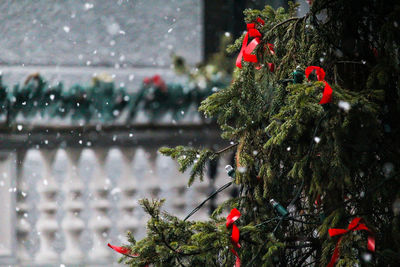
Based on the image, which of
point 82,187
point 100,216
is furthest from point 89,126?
point 100,216

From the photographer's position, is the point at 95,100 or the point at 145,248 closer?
the point at 145,248

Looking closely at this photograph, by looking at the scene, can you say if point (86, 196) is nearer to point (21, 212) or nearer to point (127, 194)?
point (127, 194)

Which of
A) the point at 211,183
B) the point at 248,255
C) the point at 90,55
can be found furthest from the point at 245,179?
the point at 90,55

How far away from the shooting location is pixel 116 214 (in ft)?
7.95

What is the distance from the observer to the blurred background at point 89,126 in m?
2.37

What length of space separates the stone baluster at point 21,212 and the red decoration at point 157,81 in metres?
0.64

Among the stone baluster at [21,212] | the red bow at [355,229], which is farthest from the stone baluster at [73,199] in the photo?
the red bow at [355,229]

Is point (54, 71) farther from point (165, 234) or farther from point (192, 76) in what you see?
point (165, 234)

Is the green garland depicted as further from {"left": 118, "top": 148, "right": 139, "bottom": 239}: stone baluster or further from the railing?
{"left": 118, "top": 148, "right": 139, "bottom": 239}: stone baluster

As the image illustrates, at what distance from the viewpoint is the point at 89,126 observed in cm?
240

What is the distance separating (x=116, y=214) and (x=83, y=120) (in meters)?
0.45

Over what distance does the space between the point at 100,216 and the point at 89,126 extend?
411 mm

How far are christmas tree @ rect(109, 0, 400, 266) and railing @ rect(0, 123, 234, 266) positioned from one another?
1279 mm

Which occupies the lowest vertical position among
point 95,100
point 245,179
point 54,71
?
point 245,179
